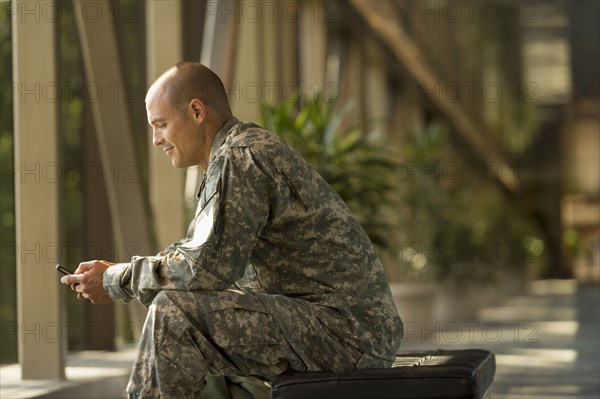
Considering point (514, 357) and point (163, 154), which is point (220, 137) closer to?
point (163, 154)

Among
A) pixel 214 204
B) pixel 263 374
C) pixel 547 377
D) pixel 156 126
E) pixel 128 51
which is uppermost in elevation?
pixel 128 51

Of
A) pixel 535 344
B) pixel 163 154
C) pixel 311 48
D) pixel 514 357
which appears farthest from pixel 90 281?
pixel 311 48

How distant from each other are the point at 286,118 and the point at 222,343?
399 centimetres

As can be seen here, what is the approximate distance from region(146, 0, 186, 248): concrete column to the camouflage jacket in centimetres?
318

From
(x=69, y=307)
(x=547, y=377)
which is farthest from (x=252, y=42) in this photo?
(x=547, y=377)

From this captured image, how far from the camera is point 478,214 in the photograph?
57.1ft

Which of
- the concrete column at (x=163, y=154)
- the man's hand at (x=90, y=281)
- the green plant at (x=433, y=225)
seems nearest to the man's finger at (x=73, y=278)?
the man's hand at (x=90, y=281)

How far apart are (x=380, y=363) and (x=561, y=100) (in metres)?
23.0

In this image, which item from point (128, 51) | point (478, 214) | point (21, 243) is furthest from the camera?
point (478, 214)

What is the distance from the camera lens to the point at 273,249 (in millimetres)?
2594

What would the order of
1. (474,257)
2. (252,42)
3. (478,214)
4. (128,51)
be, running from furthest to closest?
(478,214) → (474,257) → (252,42) → (128,51)

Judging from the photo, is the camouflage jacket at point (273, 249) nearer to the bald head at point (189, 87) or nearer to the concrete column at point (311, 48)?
the bald head at point (189, 87)

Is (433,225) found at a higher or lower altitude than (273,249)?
lower

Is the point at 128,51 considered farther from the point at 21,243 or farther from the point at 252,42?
the point at 21,243
